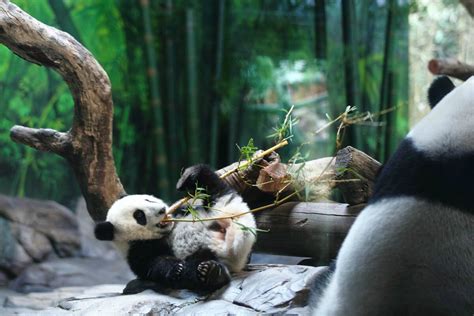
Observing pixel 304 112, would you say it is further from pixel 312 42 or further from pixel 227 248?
pixel 227 248

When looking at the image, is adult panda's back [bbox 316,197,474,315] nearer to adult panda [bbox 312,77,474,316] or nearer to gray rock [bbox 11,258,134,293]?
adult panda [bbox 312,77,474,316]

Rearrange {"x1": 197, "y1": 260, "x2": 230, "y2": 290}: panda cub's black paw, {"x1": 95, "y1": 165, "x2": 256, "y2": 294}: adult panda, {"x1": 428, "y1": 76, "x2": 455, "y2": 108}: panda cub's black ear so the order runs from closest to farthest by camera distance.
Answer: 1. {"x1": 428, "y1": 76, "x2": 455, "y2": 108}: panda cub's black ear
2. {"x1": 197, "y1": 260, "x2": 230, "y2": 290}: panda cub's black paw
3. {"x1": 95, "y1": 165, "x2": 256, "y2": 294}: adult panda

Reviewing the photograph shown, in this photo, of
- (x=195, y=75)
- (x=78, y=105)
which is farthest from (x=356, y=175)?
(x=195, y=75)

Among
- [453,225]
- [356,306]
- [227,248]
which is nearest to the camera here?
[453,225]

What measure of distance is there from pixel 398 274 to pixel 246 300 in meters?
0.70

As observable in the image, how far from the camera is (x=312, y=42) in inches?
187

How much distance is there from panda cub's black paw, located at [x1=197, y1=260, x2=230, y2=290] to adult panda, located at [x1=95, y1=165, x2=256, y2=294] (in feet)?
0.26

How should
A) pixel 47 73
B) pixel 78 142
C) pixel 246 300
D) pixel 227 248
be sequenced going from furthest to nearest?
pixel 47 73 < pixel 78 142 < pixel 227 248 < pixel 246 300

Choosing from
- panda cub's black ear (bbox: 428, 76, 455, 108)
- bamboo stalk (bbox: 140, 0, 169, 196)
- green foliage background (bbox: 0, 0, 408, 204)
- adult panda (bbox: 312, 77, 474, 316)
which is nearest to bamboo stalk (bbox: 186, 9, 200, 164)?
green foliage background (bbox: 0, 0, 408, 204)

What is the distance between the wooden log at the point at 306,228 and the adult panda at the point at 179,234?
212mm

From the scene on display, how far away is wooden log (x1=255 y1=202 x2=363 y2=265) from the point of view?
240cm

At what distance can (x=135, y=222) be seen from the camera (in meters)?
2.44

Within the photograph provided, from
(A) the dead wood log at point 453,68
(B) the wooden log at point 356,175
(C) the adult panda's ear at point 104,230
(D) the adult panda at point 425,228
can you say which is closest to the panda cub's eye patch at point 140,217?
(C) the adult panda's ear at point 104,230

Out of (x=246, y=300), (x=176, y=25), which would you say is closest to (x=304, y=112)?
(x=176, y=25)
